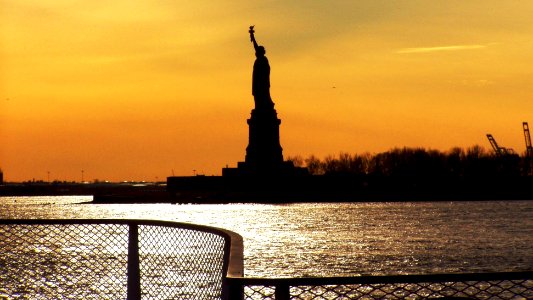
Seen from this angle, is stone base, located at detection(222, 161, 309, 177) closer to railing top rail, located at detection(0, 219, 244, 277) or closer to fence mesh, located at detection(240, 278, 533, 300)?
fence mesh, located at detection(240, 278, 533, 300)

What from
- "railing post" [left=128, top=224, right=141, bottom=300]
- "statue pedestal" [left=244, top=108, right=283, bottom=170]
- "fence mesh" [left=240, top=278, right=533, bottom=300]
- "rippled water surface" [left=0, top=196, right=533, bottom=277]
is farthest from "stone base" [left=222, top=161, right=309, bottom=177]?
"railing post" [left=128, top=224, right=141, bottom=300]

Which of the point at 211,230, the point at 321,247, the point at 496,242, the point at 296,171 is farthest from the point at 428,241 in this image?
the point at 211,230

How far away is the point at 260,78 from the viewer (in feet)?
292

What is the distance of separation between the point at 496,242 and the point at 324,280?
69.1m

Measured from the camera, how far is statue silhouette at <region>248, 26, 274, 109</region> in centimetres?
8844

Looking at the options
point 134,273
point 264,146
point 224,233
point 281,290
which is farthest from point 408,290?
point 264,146

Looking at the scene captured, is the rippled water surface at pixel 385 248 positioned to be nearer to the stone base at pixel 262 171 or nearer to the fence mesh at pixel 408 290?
the stone base at pixel 262 171

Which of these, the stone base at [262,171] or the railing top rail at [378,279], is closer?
the railing top rail at [378,279]

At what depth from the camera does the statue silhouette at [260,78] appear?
88438 mm

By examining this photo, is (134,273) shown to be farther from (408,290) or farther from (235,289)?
(235,289)

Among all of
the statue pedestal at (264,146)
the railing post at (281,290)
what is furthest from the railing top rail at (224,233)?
the statue pedestal at (264,146)

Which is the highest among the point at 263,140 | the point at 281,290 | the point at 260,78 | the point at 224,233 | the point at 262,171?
the point at 260,78

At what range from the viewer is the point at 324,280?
12.5 feet

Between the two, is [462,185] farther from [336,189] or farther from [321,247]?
[321,247]
